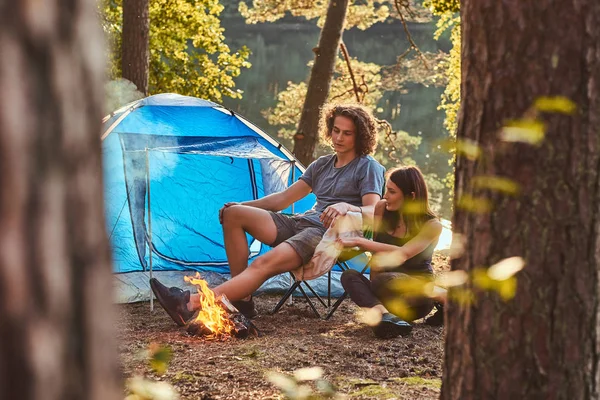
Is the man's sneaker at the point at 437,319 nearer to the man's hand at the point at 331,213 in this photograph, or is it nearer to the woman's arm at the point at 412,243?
the woman's arm at the point at 412,243

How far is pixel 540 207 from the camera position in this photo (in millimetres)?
1446

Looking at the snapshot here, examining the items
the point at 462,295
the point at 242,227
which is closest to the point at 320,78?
the point at 242,227

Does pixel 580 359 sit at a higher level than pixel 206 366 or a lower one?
higher

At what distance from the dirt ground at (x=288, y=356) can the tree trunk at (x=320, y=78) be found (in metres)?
3.20

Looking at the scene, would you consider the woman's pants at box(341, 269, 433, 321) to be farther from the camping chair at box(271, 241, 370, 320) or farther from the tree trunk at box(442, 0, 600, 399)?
the tree trunk at box(442, 0, 600, 399)

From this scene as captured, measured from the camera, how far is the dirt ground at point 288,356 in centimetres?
271

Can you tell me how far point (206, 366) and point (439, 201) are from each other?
42.4 feet

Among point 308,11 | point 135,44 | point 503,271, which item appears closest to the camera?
point 503,271

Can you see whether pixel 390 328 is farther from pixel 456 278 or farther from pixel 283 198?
pixel 456 278

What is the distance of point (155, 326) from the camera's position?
13.3 feet

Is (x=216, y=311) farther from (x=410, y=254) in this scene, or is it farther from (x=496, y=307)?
(x=496, y=307)

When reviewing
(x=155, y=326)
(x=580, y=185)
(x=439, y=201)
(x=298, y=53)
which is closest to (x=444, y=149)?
(x=580, y=185)

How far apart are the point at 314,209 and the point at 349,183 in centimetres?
24

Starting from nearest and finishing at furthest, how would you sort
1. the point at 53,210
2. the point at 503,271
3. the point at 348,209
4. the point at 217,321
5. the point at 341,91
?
the point at 53,210 < the point at 503,271 < the point at 217,321 < the point at 348,209 < the point at 341,91
